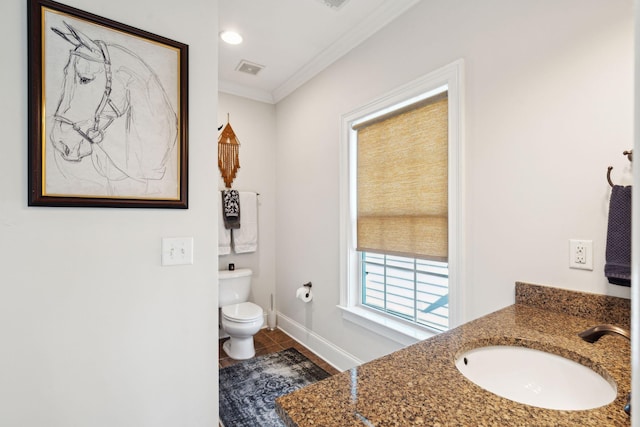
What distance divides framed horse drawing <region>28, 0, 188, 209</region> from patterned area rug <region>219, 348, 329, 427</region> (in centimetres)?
140

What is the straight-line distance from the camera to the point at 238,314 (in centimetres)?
266

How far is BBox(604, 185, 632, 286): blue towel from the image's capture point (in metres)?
1.05

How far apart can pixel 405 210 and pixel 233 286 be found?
183 centimetres

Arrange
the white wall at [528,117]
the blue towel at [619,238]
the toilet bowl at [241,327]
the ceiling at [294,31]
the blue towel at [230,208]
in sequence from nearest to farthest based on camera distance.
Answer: the blue towel at [619,238], the white wall at [528,117], the ceiling at [294,31], the toilet bowl at [241,327], the blue towel at [230,208]

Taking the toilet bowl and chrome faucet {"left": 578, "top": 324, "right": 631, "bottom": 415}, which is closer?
chrome faucet {"left": 578, "top": 324, "right": 631, "bottom": 415}

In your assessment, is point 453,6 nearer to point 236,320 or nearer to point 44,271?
point 44,271

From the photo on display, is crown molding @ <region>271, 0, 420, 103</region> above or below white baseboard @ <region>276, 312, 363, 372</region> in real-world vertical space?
above

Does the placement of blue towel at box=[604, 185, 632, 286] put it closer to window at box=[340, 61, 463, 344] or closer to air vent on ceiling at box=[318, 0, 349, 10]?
window at box=[340, 61, 463, 344]

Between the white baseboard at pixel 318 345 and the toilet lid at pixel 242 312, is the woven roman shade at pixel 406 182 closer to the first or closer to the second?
the white baseboard at pixel 318 345

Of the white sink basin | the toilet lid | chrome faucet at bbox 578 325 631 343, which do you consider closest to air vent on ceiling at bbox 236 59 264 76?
the toilet lid

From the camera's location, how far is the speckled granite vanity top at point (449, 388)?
0.58 meters

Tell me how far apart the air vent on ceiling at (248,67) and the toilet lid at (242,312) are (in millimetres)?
2176

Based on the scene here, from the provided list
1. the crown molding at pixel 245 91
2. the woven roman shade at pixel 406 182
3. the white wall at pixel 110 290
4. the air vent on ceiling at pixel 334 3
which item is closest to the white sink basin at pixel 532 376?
the woven roman shade at pixel 406 182

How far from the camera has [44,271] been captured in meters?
1.16
